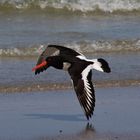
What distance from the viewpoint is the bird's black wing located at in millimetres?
6844

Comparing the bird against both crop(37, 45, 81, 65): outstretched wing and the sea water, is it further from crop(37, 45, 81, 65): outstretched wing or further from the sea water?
the sea water

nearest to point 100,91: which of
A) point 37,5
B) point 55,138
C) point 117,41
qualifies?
point 55,138

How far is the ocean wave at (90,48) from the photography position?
10.5 m

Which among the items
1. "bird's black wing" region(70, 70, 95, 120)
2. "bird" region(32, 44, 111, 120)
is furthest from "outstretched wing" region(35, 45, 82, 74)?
"bird's black wing" region(70, 70, 95, 120)

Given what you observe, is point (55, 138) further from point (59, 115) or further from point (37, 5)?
point (37, 5)

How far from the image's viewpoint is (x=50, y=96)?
8.08 m

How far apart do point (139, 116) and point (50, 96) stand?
1.28 metres

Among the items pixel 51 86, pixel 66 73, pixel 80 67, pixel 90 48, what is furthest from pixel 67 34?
pixel 80 67

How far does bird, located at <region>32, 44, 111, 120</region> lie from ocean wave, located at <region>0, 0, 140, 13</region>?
21.5 feet

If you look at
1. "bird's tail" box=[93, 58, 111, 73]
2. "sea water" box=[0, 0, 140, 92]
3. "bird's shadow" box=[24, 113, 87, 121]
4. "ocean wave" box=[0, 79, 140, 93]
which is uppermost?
"bird's tail" box=[93, 58, 111, 73]

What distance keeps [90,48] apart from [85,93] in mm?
4079

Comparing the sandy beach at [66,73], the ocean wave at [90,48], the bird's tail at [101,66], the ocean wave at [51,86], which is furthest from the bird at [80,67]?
the ocean wave at [90,48]

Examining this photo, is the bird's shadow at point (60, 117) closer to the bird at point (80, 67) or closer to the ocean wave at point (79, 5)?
the bird at point (80, 67)

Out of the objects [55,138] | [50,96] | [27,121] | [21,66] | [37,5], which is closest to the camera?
[55,138]
